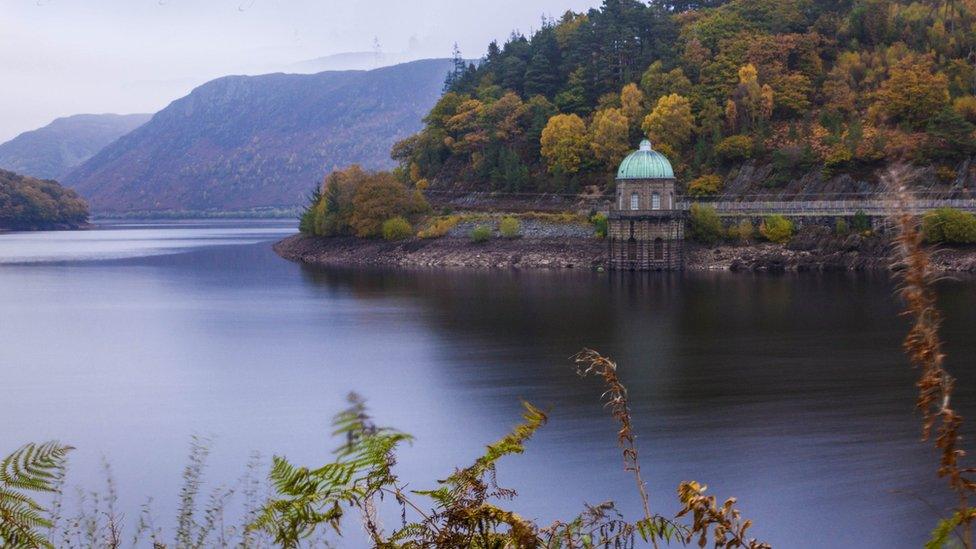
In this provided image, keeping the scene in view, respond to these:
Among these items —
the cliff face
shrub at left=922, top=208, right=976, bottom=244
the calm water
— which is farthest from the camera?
the cliff face

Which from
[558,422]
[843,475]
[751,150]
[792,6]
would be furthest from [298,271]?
[843,475]

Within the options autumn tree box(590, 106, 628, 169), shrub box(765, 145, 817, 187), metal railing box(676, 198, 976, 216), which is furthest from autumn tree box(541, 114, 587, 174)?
shrub box(765, 145, 817, 187)

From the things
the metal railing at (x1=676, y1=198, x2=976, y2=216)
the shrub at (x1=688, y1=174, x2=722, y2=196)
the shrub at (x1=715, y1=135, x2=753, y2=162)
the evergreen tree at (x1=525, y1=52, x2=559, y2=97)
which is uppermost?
the evergreen tree at (x1=525, y1=52, x2=559, y2=97)

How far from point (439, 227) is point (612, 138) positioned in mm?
13976

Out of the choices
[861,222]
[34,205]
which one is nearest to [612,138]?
[861,222]

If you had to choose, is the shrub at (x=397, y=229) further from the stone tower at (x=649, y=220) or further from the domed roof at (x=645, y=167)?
the domed roof at (x=645, y=167)

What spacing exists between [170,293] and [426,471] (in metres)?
42.2

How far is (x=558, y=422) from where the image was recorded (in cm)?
2505

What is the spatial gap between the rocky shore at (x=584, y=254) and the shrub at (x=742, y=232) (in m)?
0.55

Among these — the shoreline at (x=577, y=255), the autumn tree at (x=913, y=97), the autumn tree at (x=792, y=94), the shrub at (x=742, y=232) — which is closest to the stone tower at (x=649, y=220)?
the shoreline at (x=577, y=255)

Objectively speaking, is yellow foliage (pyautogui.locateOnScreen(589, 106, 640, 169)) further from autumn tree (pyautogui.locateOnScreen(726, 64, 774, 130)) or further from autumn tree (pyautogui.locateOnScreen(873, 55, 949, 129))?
autumn tree (pyautogui.locateOnScreen(873, 55, 949, 129))

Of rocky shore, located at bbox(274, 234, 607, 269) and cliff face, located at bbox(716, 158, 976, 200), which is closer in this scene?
cliff face, located at bbox(716, 158, 976, 200)

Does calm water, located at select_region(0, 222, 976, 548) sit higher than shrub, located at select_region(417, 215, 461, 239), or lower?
lower

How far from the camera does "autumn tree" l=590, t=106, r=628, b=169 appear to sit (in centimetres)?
7812
